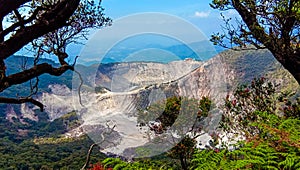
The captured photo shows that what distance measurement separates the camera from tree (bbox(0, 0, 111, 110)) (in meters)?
2.99

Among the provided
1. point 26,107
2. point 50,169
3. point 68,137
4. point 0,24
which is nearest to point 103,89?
point 0,24

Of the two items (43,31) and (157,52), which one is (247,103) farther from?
(43,31)

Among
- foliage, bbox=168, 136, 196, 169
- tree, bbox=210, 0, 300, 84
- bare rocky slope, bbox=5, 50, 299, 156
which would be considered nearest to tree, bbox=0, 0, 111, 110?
bare rocky slope, bbox=5, 50, 299, 156

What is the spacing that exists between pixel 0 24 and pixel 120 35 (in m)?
1.40

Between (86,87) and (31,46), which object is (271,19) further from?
(31,46)

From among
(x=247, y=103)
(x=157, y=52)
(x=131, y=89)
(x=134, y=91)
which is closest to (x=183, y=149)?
(x=247, y=103)

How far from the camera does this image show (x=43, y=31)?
10.2 ft

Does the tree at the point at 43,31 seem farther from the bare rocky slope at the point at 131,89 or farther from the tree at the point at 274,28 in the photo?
the tree at the point at 274,28

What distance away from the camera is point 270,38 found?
12.1 ft

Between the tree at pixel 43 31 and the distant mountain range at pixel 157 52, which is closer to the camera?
the tree at pixel 43 31

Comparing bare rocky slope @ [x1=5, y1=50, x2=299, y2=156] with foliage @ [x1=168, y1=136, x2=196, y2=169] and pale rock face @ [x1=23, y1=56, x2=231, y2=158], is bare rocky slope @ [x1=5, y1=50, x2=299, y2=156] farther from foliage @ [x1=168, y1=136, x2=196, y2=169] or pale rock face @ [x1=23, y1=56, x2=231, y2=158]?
foliage @ [x1=168, y1=136, x2=196, y2=169]

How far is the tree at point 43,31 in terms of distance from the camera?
9.81ft

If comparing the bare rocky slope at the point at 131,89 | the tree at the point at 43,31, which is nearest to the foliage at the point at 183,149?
the bare rocky slope at the point at 131,89

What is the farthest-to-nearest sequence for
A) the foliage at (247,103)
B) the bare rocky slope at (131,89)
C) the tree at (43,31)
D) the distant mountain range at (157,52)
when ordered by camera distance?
the foliage at (247,103), the bare rocky slope at (131,89), the distant mountain range at (157,52), the tree at (43,31)
